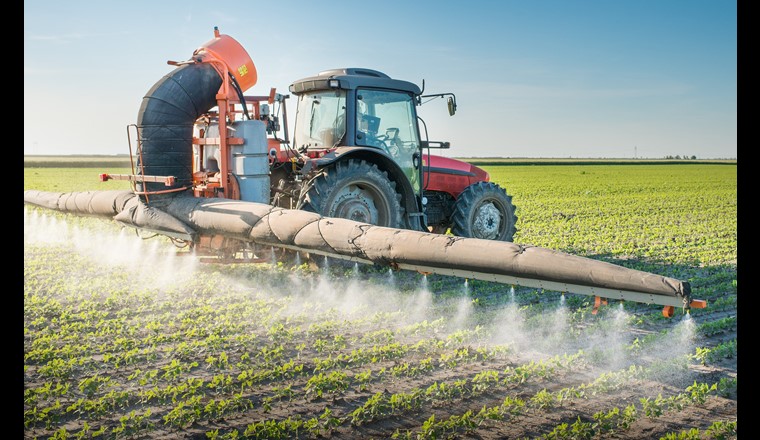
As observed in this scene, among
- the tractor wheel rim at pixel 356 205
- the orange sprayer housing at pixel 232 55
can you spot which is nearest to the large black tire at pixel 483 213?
the tractor wheel rim at pixel 356 205

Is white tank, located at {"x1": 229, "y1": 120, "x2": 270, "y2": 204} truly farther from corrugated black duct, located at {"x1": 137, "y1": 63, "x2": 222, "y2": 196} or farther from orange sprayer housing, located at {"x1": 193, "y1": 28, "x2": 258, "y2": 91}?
orange sprayer housing, located at {"x1": 193, "y1": 28, "x2": 258, "y2": 91}

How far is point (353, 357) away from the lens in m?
5.56

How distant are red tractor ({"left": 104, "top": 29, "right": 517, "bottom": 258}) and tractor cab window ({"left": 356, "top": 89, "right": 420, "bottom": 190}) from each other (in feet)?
0.05

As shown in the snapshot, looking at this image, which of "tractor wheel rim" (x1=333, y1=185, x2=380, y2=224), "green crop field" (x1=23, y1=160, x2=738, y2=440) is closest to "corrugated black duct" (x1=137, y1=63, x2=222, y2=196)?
"green crop field" (x1=23, y1=160, x2=738, y2=440)

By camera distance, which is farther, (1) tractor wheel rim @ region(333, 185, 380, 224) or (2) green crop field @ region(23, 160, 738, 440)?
(1) tractor wheel rim @ region(333, 185, 380, 224)

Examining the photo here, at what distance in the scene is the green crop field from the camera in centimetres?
436

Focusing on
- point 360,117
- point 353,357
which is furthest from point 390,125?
point 353,357

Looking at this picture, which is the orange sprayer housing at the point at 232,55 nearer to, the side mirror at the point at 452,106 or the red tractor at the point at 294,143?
the red tractor at the point at 294,143

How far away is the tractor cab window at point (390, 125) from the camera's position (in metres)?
9.28

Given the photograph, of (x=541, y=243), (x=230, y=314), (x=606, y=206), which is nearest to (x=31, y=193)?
(x=230, y=314)

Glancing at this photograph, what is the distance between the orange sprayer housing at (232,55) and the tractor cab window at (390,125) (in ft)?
4.94

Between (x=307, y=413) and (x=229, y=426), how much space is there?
51 centimetres

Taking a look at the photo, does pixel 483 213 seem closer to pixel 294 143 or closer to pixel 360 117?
pixel 360 117

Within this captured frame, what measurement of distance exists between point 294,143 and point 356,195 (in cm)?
175
